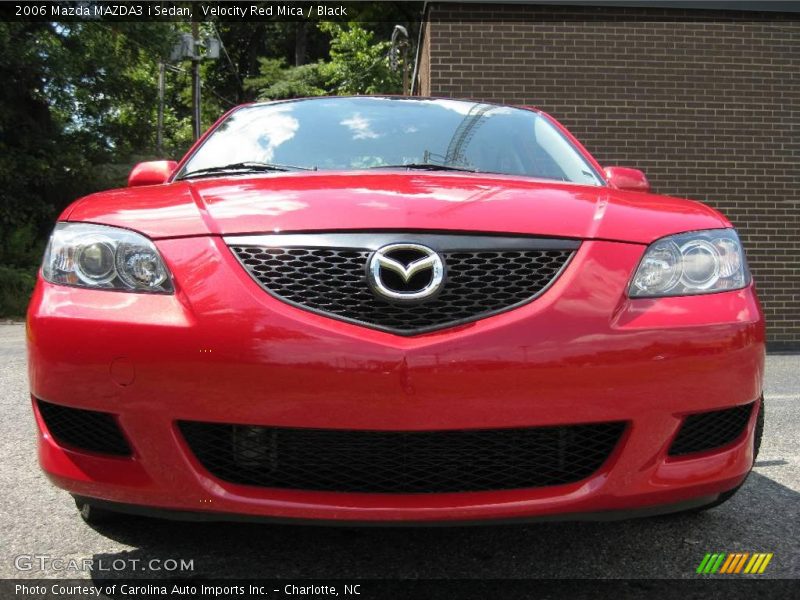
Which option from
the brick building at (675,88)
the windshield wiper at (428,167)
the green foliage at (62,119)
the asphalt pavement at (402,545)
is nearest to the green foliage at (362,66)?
the green foliage at (62,119)

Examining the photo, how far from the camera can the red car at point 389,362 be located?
1.72 metres

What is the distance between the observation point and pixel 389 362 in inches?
66.6

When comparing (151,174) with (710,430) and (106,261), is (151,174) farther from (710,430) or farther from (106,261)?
(710,430)

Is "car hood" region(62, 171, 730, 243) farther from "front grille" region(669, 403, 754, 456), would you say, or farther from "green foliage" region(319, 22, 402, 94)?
"green foliage" region(319, 22, 402, 94)

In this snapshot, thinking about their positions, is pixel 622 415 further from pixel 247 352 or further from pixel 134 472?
pixel 134 472

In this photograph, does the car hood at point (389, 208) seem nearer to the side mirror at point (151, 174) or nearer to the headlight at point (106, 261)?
the headlight at point (106, 261)

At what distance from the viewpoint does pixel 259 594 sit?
1.95 metres

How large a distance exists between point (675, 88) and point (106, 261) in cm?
756

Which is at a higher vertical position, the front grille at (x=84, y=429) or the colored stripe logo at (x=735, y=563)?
the front grille at (x=84, y=429)

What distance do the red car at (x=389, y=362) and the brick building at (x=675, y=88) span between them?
6531 mm

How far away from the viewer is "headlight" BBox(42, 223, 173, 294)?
1.88m

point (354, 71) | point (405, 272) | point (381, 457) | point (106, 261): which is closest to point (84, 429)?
point (106, 261)

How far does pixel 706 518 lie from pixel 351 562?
49.1 inches

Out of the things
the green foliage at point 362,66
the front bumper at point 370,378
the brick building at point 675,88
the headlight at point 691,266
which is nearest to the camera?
the front bumper at point 370,378
